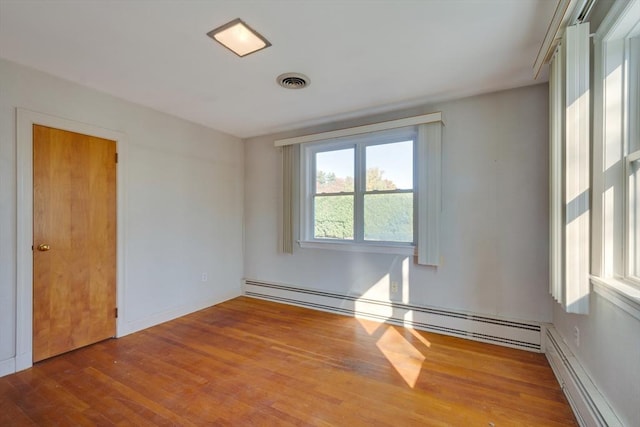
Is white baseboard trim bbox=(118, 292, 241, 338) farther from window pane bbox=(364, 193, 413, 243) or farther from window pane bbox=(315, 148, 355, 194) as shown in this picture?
window pane bbox=(364, 193, 413, 243)

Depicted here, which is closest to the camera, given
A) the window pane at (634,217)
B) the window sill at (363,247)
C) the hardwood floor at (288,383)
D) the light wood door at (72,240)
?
the window pane at (634,217)

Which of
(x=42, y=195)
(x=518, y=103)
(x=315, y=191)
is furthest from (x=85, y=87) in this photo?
(x=518, y=103)

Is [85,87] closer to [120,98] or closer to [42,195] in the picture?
[120,98]

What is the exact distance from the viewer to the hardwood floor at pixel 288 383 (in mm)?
1801

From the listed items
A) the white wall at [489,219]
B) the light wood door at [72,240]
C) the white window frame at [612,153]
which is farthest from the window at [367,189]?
the light wood door at [72,240]

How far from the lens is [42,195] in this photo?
248 cm

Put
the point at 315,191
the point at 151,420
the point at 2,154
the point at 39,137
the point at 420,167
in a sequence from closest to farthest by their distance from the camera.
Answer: the point at 151,420
the point at 2,154
the point at 39,137
the point at 420,167
the point at 315,191

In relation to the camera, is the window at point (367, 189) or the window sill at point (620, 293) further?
the window at point (367, 189)

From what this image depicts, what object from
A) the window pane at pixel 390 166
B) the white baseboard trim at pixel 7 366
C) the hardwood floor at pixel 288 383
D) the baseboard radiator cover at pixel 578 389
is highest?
the window pane at pixel 390 166

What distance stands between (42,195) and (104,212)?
50 cm

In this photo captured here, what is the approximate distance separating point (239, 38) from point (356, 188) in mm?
2139

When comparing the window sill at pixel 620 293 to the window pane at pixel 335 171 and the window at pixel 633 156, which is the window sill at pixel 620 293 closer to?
the window at pixel 633 156

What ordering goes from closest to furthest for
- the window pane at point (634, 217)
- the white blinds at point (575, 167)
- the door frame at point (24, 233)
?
the window pane at point (634, 217) → the white blinds at point (575, 167) → the door frame at point (24, 233)

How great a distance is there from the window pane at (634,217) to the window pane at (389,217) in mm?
1901
